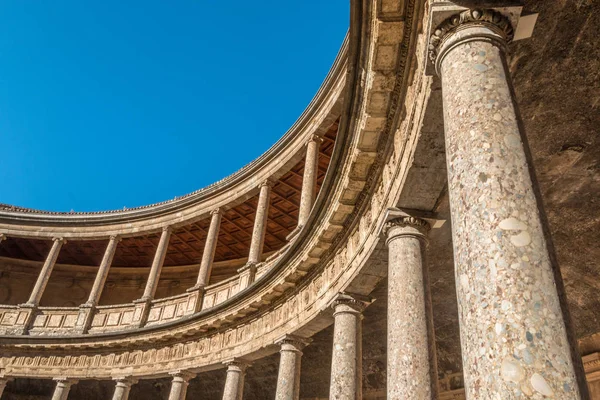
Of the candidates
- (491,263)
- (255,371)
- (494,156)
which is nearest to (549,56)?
(494,156)

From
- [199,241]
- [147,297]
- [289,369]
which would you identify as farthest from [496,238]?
[199,241]

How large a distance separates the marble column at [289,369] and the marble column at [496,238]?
7.64 meters

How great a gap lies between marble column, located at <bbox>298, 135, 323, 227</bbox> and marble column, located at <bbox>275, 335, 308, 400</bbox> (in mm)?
3624

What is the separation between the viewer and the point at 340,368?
7672 mm

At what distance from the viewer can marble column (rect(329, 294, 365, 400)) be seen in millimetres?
7512

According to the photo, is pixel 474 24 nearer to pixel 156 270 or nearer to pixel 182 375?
pixel 182 375

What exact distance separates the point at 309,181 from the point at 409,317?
8610mm

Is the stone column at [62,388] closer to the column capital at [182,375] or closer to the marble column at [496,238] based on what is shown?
the column capital at [182,375]

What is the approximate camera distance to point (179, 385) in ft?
47.0

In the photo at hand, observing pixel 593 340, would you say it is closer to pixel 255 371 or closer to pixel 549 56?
pixel 549 56

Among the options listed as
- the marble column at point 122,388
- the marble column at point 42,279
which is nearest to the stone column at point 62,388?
the marble column at point 122,388

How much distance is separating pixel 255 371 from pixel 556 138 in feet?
41.4

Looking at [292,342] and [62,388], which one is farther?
[62,388]

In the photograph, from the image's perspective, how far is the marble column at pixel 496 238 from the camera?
2.41 metres
